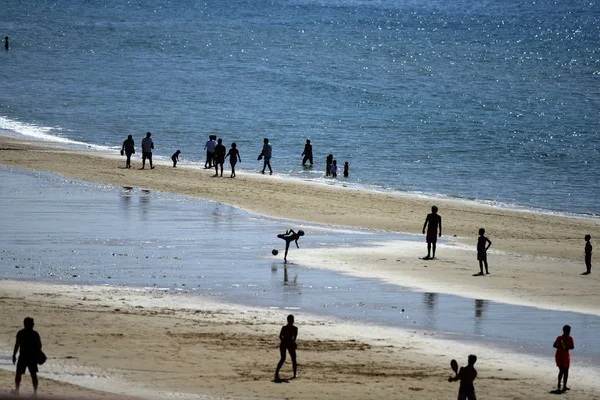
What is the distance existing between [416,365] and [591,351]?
→ 342 centimetres

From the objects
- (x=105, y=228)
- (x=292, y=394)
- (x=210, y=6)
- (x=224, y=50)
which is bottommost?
(x=292, y=394)

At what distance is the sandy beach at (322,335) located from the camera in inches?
621

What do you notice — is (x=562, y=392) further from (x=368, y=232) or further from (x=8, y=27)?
(x=8, y=27)

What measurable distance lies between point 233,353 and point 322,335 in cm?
201

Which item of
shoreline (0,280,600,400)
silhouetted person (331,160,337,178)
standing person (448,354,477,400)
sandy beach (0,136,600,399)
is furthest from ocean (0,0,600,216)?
standing person (448,354,477,400)

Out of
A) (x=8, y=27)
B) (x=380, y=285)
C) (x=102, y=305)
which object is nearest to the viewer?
(x=102, y=305)

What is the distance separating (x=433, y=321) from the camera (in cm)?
1984

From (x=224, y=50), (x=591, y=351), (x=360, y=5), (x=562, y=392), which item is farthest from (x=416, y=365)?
(x=360, y=5)

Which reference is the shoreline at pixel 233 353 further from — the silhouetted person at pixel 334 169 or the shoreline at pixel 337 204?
the silhouetted person at pixel 334 169

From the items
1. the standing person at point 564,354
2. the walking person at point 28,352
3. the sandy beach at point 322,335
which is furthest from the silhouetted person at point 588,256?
the walking person at point 28,352

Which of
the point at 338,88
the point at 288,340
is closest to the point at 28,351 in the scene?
the point at 288,340

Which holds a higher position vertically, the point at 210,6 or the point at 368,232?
the point at 210,6

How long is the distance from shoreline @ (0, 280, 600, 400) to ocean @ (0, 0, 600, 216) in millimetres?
22852

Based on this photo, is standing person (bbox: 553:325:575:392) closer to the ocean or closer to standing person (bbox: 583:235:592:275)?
standing person (bbox: 583:235:592:275)
